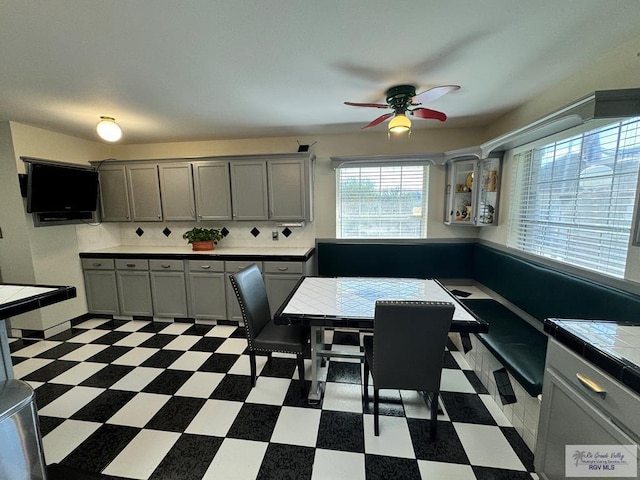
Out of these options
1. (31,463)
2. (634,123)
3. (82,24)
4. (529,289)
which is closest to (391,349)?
(529,289)

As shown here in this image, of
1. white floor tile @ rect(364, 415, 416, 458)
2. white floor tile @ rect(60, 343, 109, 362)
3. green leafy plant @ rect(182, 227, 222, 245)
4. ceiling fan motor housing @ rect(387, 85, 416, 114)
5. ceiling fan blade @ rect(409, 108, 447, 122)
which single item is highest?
ceiling fan motor housing @ rect(387, 85, 416, 114)

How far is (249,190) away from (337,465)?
2.88 metres

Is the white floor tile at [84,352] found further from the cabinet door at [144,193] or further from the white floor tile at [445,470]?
the white floor tile at [445,470]

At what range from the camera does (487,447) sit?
5.23 feet

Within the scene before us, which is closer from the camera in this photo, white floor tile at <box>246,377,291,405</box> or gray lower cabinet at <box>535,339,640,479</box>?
gray lower cabinet at <box>535,339,640,479</box>

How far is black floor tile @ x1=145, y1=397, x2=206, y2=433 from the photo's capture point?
5.78 ft

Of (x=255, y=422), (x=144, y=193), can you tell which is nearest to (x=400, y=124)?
(x=255, y=422)

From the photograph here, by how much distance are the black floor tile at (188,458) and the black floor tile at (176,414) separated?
120 millimetres

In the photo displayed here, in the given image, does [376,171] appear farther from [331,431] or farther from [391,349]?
[331,431]

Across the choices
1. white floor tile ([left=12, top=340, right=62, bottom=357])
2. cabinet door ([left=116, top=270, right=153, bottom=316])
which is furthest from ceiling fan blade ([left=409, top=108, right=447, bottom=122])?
white floor tile ([left=12, top=340, right=62, bottom=357])

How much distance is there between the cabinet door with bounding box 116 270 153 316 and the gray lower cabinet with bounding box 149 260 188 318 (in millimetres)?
80

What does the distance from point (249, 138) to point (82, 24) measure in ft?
7.61

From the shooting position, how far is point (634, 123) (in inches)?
61.3

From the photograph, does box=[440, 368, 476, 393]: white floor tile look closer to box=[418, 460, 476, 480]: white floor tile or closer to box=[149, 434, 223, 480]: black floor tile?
box=[418, 460, 476, 480]: white floor tile
